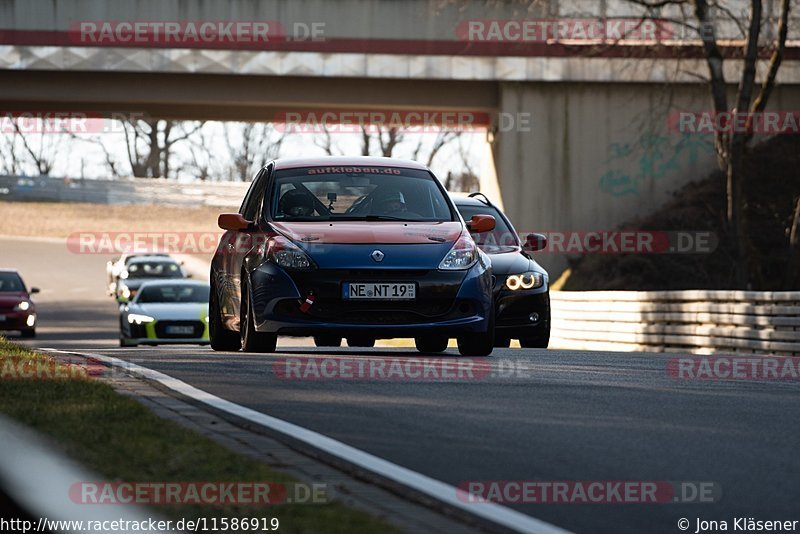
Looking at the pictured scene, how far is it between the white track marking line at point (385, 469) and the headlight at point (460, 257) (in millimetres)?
3161

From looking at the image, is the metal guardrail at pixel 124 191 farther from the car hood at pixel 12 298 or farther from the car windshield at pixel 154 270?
the car hood at pixel 12 298

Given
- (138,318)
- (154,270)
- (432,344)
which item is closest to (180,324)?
(138,318)

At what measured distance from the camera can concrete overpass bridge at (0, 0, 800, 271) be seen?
35.8 metres

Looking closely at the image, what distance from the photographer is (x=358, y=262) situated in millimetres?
12438

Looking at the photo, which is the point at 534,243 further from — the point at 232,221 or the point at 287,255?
the point at 287,255

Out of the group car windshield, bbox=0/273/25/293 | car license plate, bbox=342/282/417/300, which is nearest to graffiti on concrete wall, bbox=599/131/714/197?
car windshield, bbox=0/273/25/293

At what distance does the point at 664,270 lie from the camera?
115ft

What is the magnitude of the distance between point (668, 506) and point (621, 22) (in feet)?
101

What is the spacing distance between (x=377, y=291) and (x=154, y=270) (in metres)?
33.4

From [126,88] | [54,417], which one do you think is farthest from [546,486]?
[126,88]

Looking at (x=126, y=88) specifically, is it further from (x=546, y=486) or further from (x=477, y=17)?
(x=546, y=486)

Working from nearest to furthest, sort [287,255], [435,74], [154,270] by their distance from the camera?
1. [287,255]
2. [435,74]
3. [154,270]

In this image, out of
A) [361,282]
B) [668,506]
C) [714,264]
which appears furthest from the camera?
[714,264]

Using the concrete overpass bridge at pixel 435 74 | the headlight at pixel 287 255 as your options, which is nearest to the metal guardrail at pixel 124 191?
the concrete overpass bridge at pixel 435 74
